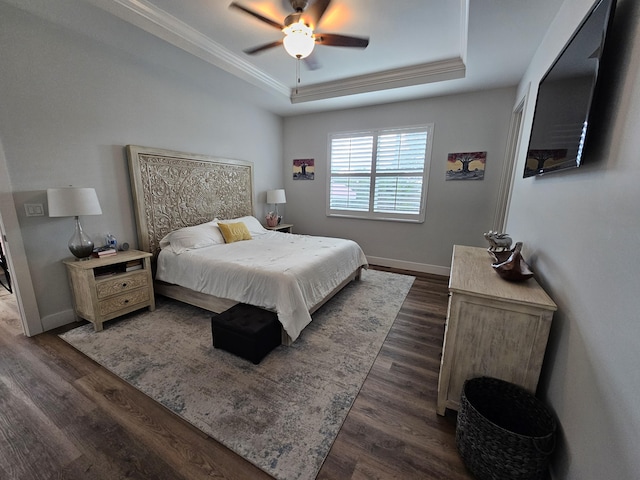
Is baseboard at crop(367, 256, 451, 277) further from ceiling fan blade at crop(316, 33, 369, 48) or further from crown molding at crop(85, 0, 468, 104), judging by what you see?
ceiling fan blade at crop(316, 33, 369, 48)

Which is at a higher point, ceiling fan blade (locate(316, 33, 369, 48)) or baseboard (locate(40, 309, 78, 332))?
ceiling fan blade (locate(316, 33, 369, 48))

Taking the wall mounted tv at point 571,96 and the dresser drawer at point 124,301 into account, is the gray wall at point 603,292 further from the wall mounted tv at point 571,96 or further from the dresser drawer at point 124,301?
the dresser drawer at point 124,301

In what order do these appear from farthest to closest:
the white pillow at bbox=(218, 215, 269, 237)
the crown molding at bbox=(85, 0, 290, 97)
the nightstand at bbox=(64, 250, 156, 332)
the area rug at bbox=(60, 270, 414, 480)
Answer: the white pillow at bbox=(218, 215, 269, 237), the nightstand at bbox=(64, 250, 156, 332), the crown molding at bbox=(85, 0, 290, 97), the area rug at bbox=(60, 270, 414, 480)

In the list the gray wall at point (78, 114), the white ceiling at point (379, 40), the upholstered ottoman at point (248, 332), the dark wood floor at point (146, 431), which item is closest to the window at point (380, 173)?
the white ceiling at point (379, 40)

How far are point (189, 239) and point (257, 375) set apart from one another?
1.88 meters

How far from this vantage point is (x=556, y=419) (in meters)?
1.21

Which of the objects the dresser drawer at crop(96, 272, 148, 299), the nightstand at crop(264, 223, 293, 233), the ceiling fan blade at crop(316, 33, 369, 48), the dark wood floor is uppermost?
the ceiling fan blade at crop(316, 33, 369, 48)

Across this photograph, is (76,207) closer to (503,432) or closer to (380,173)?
(503,432)

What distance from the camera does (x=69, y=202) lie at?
2.23 metres

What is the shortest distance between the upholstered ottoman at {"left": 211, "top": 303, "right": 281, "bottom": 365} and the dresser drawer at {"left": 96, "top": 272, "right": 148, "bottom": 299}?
119cm

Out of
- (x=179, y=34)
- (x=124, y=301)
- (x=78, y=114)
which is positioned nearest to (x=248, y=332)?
(x=124, y=301)

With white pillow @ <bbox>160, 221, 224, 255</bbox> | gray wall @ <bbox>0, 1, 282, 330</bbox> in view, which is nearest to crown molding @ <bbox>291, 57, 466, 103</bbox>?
gray wall @ <bbox>0, 1, 282, 330</bbox>

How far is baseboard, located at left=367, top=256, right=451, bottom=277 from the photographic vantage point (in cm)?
417

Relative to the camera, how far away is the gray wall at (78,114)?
2152mm
